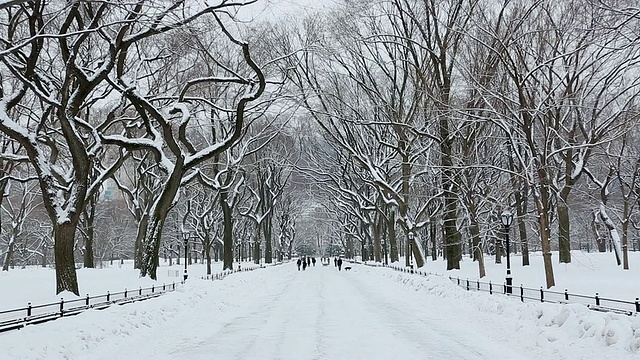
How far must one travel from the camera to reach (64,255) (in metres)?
20.0

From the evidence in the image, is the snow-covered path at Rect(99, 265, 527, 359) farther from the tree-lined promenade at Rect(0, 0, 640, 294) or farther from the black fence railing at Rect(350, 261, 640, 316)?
the tree-lined promenade at Rect(0, 0, 640, 294)

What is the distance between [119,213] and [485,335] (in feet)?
285

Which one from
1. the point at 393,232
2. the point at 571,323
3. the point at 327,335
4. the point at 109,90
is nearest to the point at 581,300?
the point at 571,323

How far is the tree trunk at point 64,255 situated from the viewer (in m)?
19.9

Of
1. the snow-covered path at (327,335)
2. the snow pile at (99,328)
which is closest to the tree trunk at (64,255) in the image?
the snow pile at (99,328)

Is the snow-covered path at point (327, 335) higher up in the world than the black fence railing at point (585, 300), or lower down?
lower down

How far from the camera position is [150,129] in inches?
995

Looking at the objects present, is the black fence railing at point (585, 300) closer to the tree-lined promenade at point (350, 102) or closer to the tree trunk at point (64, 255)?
the tree-lined promenade at point (350, 102)

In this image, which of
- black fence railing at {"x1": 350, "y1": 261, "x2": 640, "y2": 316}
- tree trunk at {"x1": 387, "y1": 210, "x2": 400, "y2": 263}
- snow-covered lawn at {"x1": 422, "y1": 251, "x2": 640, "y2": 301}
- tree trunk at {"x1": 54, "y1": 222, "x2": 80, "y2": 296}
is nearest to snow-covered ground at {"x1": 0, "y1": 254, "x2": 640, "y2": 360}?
black fence railing at {"x1": 350, "y1": 261, "x2": 640, "y2": 316}

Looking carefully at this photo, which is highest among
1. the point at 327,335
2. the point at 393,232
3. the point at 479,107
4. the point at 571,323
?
the point at 479,107

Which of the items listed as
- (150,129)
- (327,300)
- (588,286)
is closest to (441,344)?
(327,300)

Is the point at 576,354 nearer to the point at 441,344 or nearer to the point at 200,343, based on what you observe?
the point at 441,344

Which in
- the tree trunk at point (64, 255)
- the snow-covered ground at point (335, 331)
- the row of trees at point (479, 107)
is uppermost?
the row of trees at point (479, 107)

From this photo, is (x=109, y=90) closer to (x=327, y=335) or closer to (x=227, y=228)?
(x=227, y=228)
